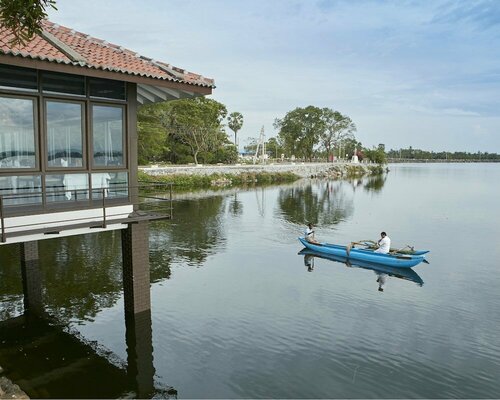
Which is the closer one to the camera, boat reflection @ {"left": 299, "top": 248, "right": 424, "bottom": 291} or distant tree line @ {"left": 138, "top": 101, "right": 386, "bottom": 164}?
boat reflection @ {"left": 299, "top": 248, "right": 424, "bottom": 291}


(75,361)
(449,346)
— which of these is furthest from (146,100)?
(449,346)

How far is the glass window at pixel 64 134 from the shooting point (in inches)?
419

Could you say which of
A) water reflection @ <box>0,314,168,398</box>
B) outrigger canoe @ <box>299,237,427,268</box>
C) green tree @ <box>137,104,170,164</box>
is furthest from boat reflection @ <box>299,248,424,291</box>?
green tree @ <box>137,104,170,164</box>

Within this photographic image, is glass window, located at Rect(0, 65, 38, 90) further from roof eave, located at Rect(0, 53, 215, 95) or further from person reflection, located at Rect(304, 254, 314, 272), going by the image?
person reflection, located at Rect(304, 254, 314, 272)

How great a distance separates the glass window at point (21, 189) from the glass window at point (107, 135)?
162 cm

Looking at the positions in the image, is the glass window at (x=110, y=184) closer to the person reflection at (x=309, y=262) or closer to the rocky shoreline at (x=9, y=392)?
→ the rocky shoreline at (x=9, y=392)

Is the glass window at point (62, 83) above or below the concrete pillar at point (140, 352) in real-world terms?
above

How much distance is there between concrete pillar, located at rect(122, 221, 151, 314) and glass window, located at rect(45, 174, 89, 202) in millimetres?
1707

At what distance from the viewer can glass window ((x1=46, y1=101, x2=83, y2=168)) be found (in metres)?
10.6

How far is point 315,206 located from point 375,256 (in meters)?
23.4

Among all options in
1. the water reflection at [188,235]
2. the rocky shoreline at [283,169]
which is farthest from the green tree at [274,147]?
the water reflection at [188,235]

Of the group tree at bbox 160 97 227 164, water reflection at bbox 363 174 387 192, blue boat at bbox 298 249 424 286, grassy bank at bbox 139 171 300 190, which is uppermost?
tree at bbox 160 97 227 164

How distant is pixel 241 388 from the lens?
1073cm

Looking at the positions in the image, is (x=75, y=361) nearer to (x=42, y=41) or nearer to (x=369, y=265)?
(x=42, y=41)
